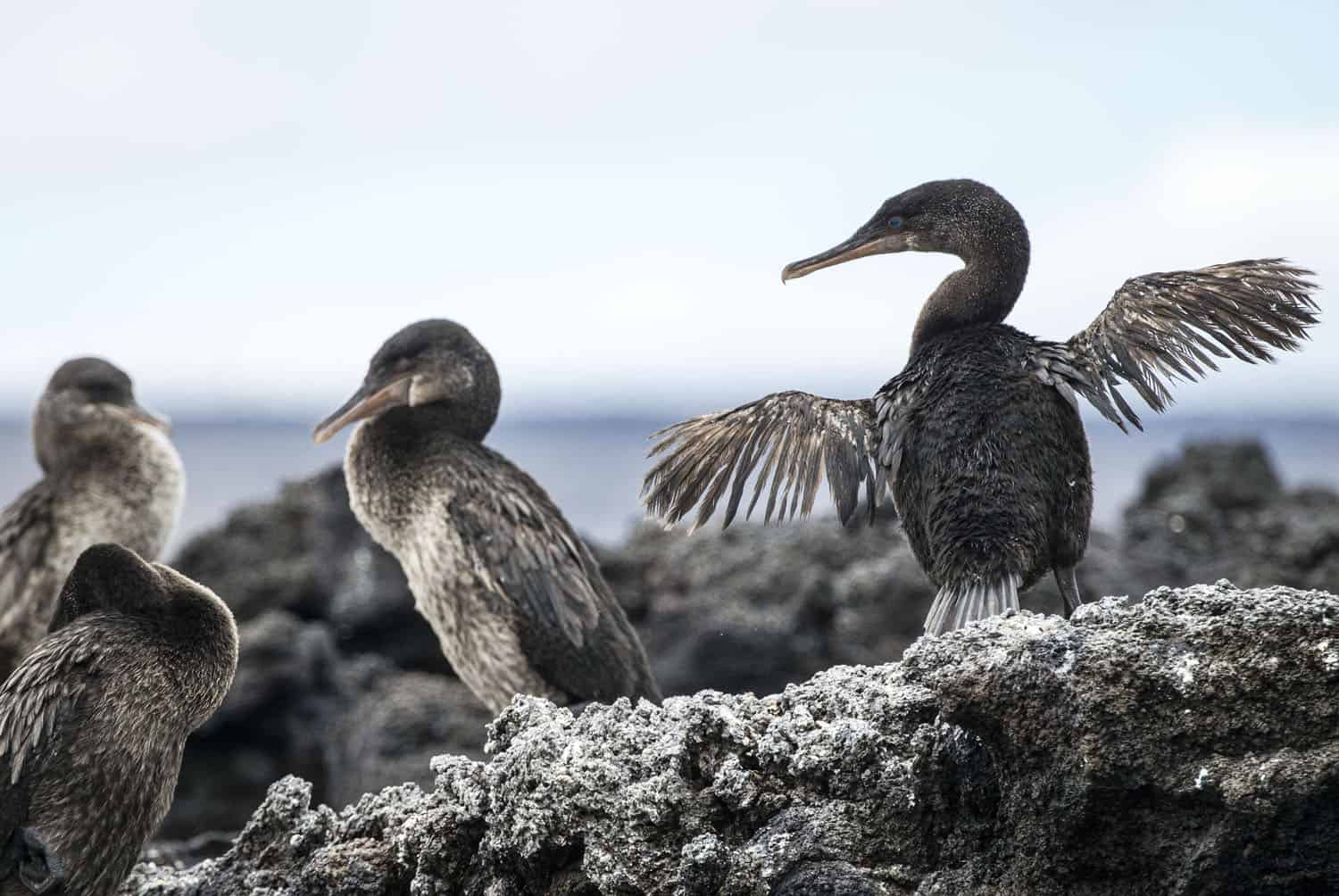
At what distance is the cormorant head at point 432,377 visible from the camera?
7.09m

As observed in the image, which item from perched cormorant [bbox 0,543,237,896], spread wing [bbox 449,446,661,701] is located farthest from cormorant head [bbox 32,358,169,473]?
perched cormorant [bbox 0,543,237,896]

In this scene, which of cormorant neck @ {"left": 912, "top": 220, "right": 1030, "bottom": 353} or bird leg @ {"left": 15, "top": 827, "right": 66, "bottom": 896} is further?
cormorant neck @ {"left": 912, "top": 220, "right": 1030, "bottom": 353}

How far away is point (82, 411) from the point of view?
28.2 ft

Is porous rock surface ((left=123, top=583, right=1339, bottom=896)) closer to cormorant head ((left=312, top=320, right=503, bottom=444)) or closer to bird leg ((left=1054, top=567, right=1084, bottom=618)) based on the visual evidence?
bird leg ((left=1054, top=567, right=1084, bottom=618))

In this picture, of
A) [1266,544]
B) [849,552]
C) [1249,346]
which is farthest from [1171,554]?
[1249,346]

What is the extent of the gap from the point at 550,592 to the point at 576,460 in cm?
5306

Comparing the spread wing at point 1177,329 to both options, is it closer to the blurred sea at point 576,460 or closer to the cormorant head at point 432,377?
the cormorant head at point 432,377

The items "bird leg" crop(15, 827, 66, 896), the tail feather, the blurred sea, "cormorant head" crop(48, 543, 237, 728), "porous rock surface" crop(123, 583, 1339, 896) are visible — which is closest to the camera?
"porous rock surface" crop(123, 583, 1339, 896)

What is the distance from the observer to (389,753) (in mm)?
7996

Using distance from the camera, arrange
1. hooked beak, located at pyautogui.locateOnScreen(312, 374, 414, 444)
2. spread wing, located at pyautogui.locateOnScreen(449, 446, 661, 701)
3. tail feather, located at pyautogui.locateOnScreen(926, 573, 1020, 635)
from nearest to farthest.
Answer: tail feather, located at pyautogui.locateOnScreen(926, 573, 1020, 635) → spread wing, located at pyautogui.locateOnScreen(449, 446, 661, 701) → hooked beak, located at pyautogui.locateOnScreen(312, 374, 414, 444)

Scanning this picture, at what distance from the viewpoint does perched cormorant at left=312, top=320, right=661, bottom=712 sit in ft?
21.8

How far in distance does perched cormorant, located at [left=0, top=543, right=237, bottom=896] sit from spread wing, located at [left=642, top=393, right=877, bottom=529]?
1.54m

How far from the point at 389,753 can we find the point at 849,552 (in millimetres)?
4039

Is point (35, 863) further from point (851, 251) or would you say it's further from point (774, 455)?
point (851, 251)
